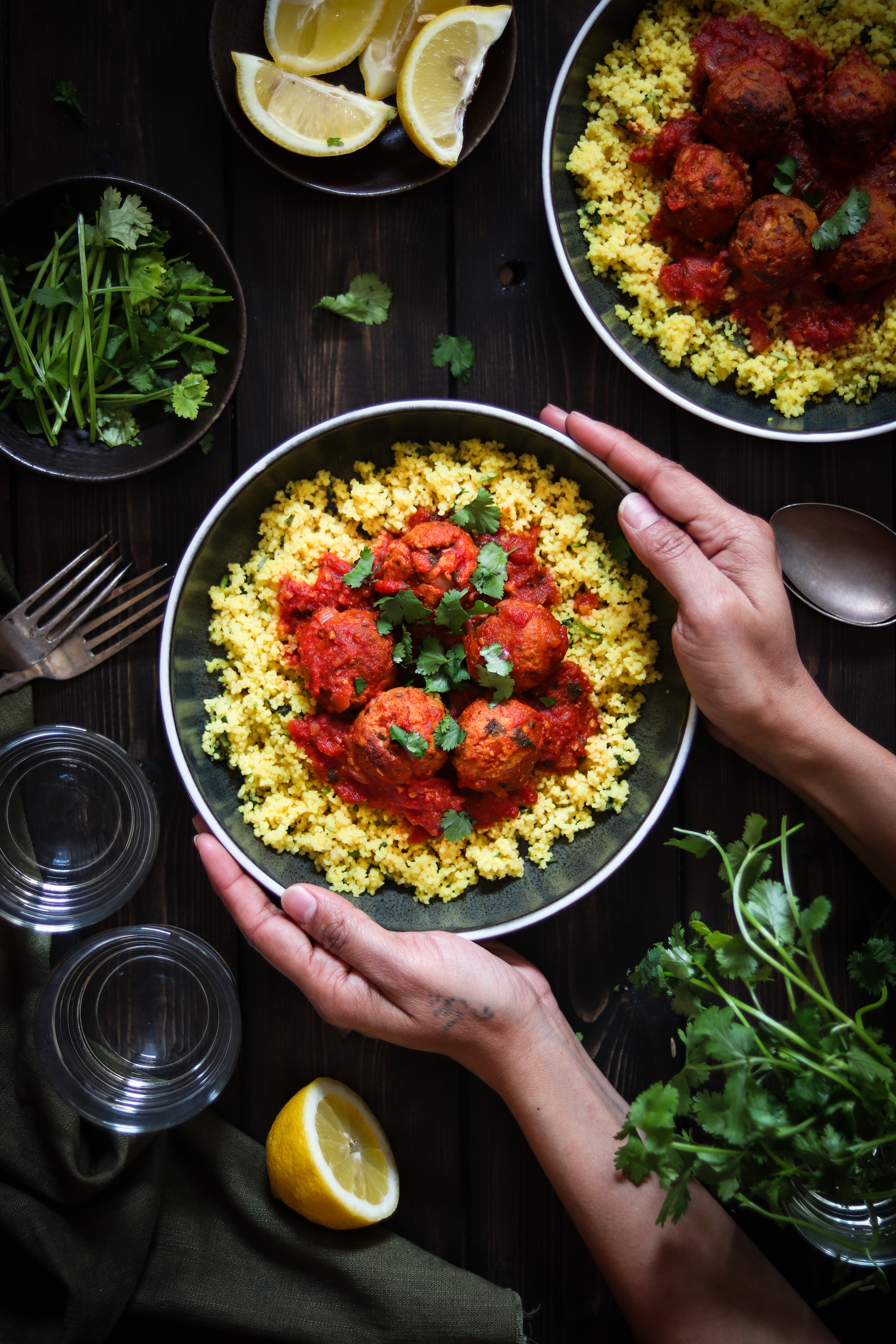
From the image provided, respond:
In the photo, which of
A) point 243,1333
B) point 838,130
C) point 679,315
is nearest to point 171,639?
point 679,315

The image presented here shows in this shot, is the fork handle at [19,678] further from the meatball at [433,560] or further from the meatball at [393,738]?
the meatball at [433,560]

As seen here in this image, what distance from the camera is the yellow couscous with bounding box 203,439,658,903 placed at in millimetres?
2703

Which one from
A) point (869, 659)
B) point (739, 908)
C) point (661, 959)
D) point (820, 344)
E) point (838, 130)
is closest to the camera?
point (739, 908)

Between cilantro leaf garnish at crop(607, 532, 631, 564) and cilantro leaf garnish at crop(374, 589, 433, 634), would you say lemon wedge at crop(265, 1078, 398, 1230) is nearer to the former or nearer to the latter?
cilantro leaf garnish at crop(374, 589, 433, 634)

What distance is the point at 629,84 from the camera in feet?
8.95

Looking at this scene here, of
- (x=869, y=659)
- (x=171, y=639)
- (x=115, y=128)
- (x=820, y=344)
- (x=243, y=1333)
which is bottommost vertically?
(x=243, y=1333)

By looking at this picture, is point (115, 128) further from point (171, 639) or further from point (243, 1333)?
point (243, 1333)

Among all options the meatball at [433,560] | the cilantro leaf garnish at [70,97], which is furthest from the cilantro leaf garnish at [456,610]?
the cilantro leaf garnish at [70,97]

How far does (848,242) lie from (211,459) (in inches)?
76.9

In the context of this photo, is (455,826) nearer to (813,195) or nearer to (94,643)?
(94,643)

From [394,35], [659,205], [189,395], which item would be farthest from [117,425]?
[659,205]

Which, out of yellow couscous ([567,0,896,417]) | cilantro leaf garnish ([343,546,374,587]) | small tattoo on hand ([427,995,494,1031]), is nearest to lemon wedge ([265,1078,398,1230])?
small tattoo on hand ([427,995,494,1031])

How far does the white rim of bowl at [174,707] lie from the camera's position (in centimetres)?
260

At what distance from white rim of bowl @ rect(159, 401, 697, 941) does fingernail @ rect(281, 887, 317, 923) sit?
55mm
